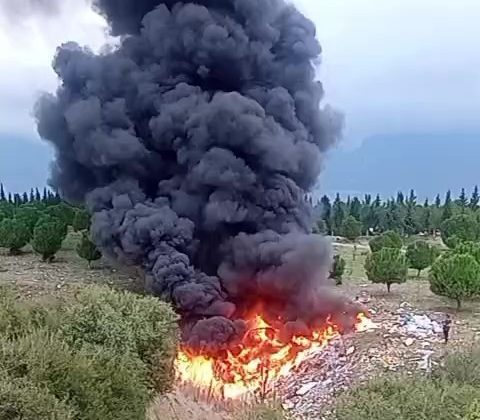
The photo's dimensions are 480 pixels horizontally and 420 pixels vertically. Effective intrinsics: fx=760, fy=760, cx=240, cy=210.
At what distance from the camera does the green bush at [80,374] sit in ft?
49.0

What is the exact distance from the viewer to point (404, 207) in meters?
72.1

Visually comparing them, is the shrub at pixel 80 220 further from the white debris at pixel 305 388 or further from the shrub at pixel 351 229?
the shrub at pixel 351 229

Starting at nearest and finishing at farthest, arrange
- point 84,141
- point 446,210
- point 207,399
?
point 207,399
point 84,141
point 446,210

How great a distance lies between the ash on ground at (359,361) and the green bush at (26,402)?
31.0 ft

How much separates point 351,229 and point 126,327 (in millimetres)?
42136

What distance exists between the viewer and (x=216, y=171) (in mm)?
29312

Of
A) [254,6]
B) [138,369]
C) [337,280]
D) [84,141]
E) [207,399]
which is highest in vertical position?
[254,6]

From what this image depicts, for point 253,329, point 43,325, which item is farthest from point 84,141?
point 43,325

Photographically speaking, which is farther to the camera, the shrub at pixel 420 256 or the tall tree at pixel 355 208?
the tall tree at pixel 355 208

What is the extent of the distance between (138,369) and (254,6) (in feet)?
60.3

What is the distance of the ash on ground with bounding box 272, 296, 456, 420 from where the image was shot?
77.6 ft

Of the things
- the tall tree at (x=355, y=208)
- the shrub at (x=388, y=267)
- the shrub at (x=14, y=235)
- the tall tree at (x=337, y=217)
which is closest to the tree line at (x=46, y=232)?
the shrub at (x=14, y=235)

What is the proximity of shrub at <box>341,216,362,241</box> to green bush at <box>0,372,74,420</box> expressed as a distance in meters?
47.3

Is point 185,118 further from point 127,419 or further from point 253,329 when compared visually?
point 127,419
